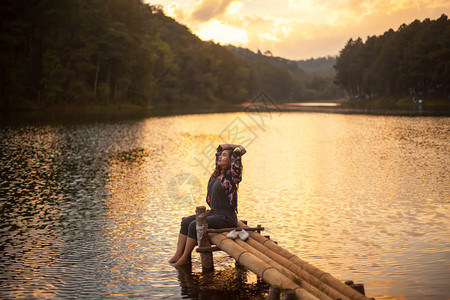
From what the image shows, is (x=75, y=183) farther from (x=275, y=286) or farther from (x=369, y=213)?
(x=275, y=286)

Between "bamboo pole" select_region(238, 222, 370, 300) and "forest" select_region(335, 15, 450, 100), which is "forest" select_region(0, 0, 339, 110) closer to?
"forest" select_region(335, 15, 450, 100)

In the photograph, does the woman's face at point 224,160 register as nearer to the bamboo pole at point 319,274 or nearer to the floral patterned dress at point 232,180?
the floral patterned dress at point 232,180

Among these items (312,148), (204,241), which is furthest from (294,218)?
(312,148)

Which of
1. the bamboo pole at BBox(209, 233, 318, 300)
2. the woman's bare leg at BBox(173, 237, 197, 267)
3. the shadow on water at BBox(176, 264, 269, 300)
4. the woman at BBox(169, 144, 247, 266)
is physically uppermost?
the woman at BBox(169, 144, 247, 266)

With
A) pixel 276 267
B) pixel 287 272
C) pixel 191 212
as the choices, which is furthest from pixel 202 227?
pixel 191 212

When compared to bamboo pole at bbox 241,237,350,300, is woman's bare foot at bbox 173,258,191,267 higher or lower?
lower

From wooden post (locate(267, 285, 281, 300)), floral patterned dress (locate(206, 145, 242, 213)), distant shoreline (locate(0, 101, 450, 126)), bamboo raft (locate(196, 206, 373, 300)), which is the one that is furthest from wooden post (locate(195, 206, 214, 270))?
distant shoreline (locate(0, 101, 450, 126))

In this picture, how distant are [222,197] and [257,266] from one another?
2.13 meters

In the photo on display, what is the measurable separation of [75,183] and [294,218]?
9590 mm

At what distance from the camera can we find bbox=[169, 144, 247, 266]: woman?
9.36m

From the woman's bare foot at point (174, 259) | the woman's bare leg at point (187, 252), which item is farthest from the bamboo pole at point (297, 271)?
the woman's bare foot at point (174, 259)

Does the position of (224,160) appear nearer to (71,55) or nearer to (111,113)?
(111,113)

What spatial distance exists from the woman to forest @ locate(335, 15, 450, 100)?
96.3 metres

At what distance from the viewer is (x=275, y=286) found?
6984 mm
